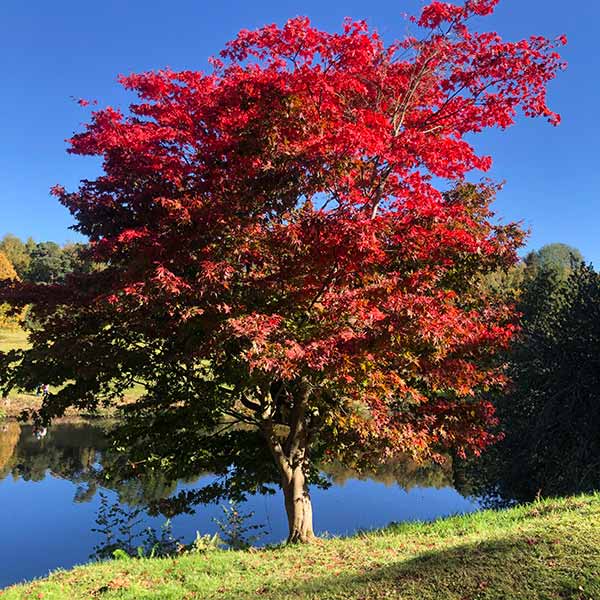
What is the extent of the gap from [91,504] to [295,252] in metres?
13.5

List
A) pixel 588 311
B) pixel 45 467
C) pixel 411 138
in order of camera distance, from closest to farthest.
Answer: pixel 411 138, pixel 588 311, pixel 45 467

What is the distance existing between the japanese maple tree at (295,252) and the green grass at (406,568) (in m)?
1.17

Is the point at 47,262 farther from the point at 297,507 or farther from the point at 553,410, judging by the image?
the point at 297,507

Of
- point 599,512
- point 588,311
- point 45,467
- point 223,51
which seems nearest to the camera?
point 599,512

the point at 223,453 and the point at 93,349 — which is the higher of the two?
the point at 93,349

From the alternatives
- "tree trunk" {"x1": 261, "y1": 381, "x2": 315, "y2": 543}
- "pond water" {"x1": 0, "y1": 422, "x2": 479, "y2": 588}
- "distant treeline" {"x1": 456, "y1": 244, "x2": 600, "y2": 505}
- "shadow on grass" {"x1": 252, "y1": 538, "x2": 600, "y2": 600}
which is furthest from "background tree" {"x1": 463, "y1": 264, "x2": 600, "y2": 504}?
"shadow on grass" {"x1": 252, "y1": 538, "x2": 600, "y2": 600}

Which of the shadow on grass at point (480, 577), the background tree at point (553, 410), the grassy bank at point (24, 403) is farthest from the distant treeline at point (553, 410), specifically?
the grassy bank at point (24, 403)

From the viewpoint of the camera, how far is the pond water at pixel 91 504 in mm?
12156

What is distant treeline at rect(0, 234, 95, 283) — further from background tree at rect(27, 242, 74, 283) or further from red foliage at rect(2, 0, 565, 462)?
red foliage at rect(2, 0, 565, 462)

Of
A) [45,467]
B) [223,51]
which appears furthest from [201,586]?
[45,467]

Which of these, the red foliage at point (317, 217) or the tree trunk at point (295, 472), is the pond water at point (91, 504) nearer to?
the tree trunk at point (295, 472)

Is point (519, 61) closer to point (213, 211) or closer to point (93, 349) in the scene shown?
point (213, 211)

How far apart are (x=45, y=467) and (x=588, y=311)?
1966 centimetres

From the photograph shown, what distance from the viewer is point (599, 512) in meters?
5.89
